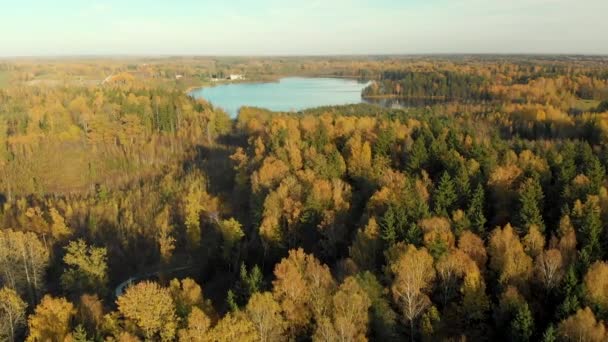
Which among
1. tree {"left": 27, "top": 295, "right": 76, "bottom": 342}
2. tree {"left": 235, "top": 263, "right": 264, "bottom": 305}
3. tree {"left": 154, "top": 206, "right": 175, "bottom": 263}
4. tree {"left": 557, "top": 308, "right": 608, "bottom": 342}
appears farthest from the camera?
tree {"left": 154, "top": 206, "right": 175, "bottom": 263}

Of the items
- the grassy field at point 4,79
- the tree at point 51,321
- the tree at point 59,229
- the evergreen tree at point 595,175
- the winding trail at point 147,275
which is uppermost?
the grassy field at point 4,79

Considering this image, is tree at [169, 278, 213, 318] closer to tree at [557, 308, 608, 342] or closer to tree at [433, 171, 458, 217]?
tree at [557, 308, 608, 342]

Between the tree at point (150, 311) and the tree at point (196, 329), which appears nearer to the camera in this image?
the tree at point (196, 329)

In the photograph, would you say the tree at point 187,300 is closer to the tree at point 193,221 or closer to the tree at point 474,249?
the tree at point 474,249

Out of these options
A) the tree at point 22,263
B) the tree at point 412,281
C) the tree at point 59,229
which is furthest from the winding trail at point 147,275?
the tree at point 412,281

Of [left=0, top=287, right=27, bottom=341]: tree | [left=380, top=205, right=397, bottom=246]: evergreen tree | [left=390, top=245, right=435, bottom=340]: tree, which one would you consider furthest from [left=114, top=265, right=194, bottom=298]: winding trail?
[left=390, top=245, right=435, bottom=340]: tree

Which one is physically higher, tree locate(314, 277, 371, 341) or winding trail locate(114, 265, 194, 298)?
tree locate(314, 277, 371, 341)

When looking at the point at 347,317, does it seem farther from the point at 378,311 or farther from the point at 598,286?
the point at 598,286
